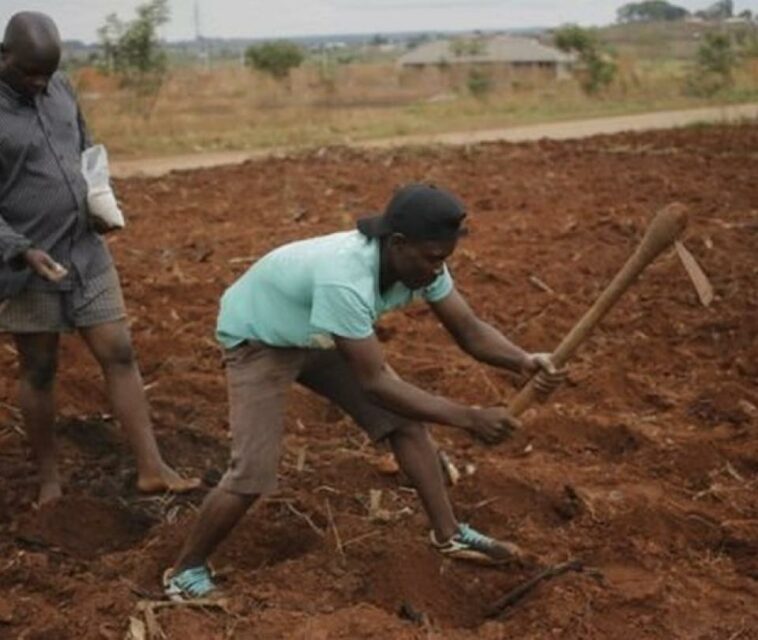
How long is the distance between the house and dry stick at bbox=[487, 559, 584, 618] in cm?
3214

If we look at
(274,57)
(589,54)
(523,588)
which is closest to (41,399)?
(523,588)

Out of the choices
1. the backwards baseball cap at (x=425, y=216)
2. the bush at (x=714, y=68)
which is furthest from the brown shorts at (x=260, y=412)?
the bush at (x=714, y=68)

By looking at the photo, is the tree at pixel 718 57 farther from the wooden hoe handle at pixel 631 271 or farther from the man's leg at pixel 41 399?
the wooden hoe handle at pixel 631 271

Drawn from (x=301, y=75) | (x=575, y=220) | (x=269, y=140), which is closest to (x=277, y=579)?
(x=575, y=220)

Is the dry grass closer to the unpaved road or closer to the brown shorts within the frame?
the unpaved road

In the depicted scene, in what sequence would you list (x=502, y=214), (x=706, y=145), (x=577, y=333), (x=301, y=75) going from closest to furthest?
(x=577, y=333)
(x=502, y=214)
(x=706, y=145)
(x=301, y=75)

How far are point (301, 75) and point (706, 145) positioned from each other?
16.0m

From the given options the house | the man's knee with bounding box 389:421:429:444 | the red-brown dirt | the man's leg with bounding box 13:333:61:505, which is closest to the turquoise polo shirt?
the man's knee with bounding box 389:421:429:444

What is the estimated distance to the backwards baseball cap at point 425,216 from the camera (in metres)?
3.80

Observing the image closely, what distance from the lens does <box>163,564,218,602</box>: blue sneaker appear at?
4.29m

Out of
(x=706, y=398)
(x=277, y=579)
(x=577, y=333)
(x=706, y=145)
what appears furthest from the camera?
(x=706, y=145)

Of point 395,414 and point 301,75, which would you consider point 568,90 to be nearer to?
point 301,75

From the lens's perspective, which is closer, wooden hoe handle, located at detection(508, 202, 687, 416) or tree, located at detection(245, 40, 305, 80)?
wooden hoe handle, located at detection(508, 202, 687, 416)

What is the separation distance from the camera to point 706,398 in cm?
645
